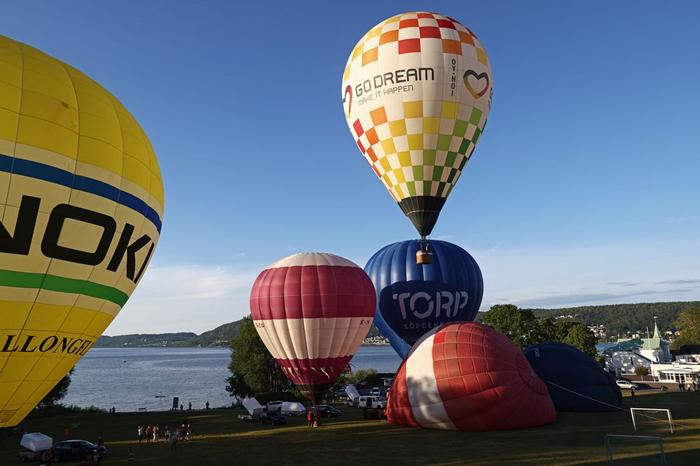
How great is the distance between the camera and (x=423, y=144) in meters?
21.5

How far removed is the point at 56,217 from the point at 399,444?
1382 centimetres

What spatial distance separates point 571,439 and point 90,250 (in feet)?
55.4

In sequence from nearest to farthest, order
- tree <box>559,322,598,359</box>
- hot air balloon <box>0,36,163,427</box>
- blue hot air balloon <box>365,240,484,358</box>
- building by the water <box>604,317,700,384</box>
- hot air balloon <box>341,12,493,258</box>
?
hot air balloon <box>0,36,163,427</box>
hot air balloon <box>341,12,493,258</box>
blue hot air balloon <box>365,240,484,358</box>
tree <box>559,322,598,359</box>
building by the water <box>604,317,700,384</box>

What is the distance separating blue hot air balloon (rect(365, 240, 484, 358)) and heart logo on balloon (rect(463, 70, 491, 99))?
35.2 ft

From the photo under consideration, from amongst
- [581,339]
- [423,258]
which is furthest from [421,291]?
[581,339]

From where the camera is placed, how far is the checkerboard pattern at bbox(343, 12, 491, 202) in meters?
21.2

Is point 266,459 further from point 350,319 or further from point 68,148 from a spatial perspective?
point 68,148

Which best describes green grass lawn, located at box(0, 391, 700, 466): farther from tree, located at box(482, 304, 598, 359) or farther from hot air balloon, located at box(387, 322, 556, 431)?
tree, located at box(482, 304, 598, 359)

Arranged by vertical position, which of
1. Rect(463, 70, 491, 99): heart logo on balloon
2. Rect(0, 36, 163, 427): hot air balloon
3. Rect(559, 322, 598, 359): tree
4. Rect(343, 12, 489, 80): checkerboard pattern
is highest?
Rect(343, 12, 489, 80): checkerboard pattern

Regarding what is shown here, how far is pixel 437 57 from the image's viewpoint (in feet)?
69.4

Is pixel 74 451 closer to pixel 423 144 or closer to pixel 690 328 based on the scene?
pixel 423 144

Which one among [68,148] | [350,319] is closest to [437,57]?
[350,319]

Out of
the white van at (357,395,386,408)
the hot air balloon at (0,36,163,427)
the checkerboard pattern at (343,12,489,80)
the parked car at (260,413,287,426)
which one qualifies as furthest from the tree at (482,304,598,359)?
the hot air balloon at (0,36,163,427)

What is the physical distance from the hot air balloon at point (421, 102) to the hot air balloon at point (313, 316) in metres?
4.62
